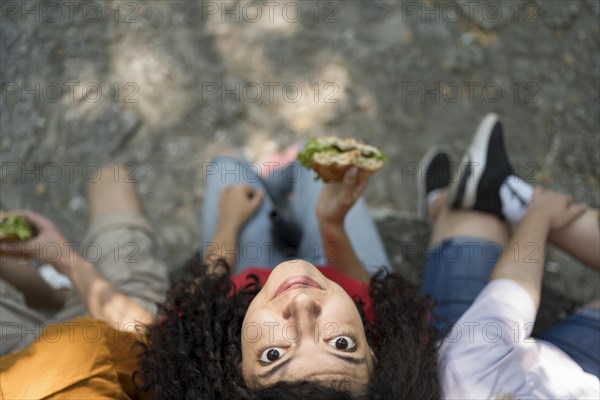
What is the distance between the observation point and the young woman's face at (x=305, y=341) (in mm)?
1448

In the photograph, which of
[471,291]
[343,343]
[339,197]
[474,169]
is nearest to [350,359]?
[343,343]

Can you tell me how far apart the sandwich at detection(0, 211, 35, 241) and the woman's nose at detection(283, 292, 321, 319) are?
3.93ft

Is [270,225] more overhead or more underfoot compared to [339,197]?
more underfoot

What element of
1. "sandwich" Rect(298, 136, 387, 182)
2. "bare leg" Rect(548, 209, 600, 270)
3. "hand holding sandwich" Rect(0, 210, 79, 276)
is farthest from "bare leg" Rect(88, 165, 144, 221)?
"bare leg" Rect(548, 209, 600, 270)

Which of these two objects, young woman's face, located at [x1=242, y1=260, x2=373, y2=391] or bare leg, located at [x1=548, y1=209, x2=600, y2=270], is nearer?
young woman's face, located at [x1=242, y1=260, x2=373, y2=391]

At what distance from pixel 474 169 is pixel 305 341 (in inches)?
51.2

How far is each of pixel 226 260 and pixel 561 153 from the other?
186 cm

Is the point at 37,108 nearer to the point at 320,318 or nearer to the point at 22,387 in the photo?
the point at 22,387

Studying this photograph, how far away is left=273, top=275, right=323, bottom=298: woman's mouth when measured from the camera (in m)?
1.58

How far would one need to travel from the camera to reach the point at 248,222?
241cm

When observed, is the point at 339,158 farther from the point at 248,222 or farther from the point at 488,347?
the point at 488,347

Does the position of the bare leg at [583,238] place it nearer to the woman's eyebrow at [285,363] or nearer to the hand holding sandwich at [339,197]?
the hand holding sandwich at [339,197]

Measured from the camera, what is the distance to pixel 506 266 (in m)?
1.98

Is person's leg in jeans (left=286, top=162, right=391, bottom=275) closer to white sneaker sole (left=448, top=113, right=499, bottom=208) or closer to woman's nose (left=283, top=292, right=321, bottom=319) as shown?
white sneaker sole (left=448, top=113, right=499, bottom=208)
